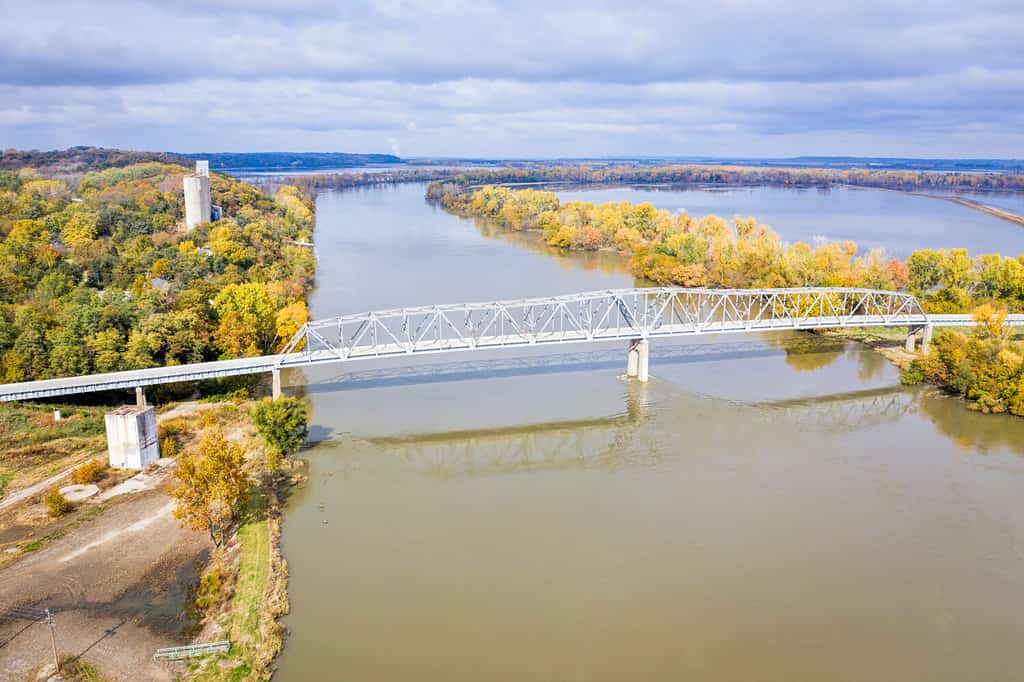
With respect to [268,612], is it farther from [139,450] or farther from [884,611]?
[884,611]

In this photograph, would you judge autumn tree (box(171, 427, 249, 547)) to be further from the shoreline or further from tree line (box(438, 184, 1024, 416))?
the shoreline

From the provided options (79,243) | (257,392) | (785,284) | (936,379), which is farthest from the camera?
(785,284)

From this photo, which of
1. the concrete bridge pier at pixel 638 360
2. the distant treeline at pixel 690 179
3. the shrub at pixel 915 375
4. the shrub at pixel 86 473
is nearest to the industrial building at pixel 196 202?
the shrub at pixel 86 473

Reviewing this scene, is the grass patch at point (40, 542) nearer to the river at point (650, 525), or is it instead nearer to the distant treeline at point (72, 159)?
the river at point (650, 525)

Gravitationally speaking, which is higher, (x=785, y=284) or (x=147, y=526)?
(x=785, y=284)

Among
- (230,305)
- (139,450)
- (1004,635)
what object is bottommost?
(1004,635)

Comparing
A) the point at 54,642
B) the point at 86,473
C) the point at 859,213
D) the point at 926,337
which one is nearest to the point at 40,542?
the point at 86,473

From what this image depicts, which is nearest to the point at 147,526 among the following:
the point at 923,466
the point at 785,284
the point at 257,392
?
the point at 257,392
